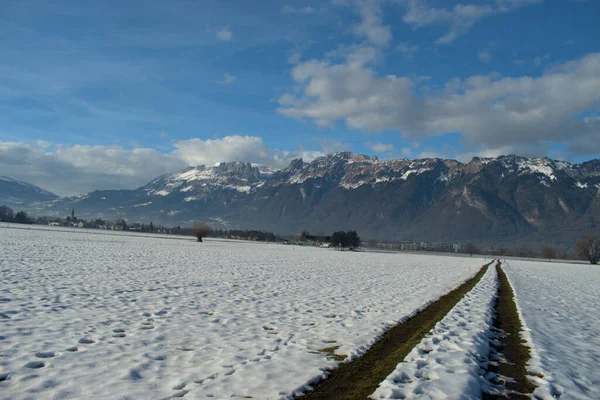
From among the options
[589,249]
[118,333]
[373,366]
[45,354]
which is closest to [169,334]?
[118,333]

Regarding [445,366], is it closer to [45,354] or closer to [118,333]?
[118,333]

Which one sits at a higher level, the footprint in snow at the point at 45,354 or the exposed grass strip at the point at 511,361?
the exposed grass strip at the point at 511,361

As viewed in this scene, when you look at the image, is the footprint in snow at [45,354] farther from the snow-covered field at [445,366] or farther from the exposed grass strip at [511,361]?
the exposed grass strip at [511,361]

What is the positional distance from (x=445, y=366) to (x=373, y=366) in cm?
173

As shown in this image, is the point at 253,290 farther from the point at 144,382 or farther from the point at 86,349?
the point at 144,382

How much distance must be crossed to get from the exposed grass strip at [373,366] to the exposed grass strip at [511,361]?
2.23 meters

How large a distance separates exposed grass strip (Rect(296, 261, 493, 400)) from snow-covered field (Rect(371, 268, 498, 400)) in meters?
0.28

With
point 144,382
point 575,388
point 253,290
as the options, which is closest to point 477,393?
point 575,388

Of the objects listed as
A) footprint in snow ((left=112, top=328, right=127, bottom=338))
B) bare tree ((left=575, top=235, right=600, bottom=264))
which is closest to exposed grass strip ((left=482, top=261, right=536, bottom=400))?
footprint in snow ((left=112, top=328, right=127, bottom=338))

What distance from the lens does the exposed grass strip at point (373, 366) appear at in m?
7.95

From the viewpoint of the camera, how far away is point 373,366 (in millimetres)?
9719

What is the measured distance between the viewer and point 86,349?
9625 millimetres

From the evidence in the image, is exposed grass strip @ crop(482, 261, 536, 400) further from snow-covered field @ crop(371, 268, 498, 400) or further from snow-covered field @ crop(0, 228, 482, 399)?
snow-covered field @ crop(0, 228, 482, 399)

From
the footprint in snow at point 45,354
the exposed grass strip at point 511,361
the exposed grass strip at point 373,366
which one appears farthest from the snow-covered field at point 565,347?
the footprint in snow at point 45,354
